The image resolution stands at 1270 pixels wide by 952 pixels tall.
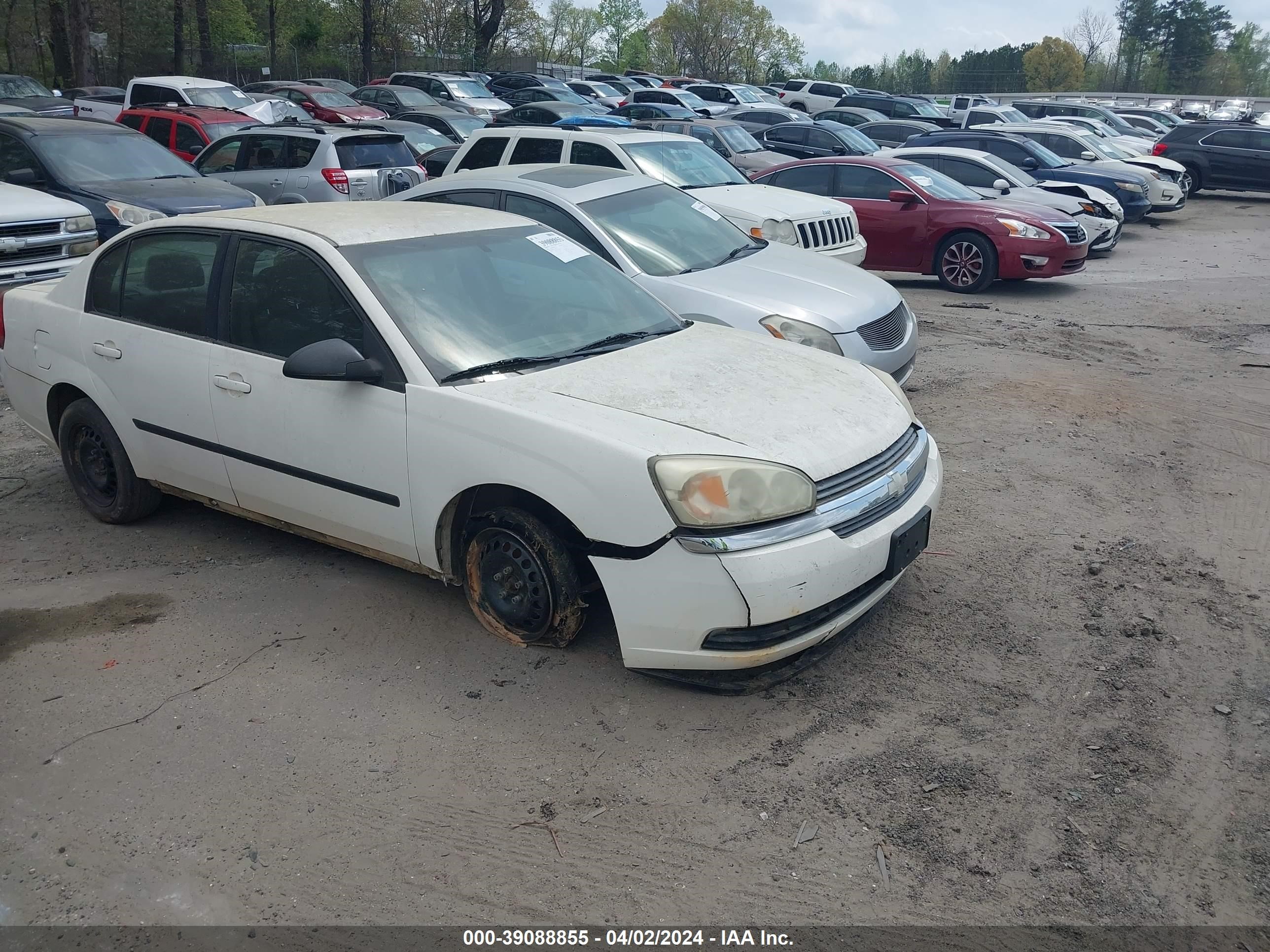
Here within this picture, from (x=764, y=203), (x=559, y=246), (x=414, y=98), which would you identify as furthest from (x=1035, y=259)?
(x=414, y=98)

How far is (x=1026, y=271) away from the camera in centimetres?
1227

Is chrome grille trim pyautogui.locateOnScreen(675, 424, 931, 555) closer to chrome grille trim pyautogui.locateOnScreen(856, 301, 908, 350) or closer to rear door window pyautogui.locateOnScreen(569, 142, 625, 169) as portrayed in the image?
chrome grille trim pyautogui.locateOnScreen(856, 301, 908, 350)

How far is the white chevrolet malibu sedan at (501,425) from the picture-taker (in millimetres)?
3770

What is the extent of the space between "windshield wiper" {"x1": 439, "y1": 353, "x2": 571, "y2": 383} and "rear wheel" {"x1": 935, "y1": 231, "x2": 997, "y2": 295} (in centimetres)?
907

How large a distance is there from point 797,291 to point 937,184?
262 inches

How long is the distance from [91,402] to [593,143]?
631 centimetres

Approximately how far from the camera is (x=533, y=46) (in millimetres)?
65062

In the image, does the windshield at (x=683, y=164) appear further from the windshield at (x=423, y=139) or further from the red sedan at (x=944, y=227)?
the windshield at (x=423, y=139)

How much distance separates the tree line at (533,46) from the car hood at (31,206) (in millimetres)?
23779

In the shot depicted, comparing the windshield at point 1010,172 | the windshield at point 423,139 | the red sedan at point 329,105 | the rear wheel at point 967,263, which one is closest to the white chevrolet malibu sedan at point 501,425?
the rear wheel at point 967,263

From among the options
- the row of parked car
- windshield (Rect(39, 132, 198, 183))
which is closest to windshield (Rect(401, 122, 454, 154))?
windshield (Rect(39, 132, 198, 183))

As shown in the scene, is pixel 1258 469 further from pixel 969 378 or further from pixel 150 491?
pixel 150 491

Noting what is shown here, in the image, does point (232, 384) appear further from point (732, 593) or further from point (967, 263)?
point (967, 263)

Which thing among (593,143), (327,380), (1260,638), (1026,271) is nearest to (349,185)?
(593,143)
